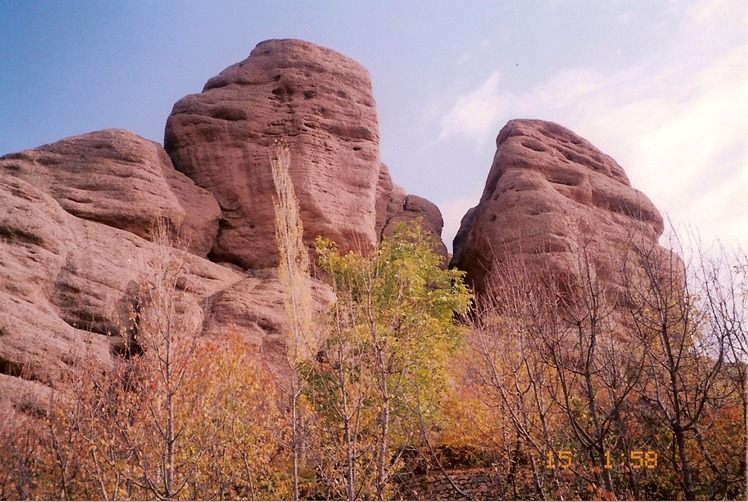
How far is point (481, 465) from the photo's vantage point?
51.5 feet

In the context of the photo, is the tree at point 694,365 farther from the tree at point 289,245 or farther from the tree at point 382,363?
the tree at point 289,245

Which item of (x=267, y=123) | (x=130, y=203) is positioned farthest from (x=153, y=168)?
(x=267, y=123)

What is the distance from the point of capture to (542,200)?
2922cm

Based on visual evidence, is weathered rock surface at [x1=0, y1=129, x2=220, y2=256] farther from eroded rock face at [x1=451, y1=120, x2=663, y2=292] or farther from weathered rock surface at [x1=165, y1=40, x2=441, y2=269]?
eroded rock face at [x1=451, y1=120, x2=663, y2=292]

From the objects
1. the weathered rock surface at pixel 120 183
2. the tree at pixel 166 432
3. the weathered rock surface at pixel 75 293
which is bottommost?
the tree at pixel 166 432

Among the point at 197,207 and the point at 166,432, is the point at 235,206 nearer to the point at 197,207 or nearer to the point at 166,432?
the point at 197,207

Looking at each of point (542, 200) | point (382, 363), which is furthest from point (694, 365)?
point (542, 200)

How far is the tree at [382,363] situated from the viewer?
10508mm

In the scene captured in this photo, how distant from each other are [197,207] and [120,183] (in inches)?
127

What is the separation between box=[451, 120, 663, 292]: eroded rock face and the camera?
91.2 ft

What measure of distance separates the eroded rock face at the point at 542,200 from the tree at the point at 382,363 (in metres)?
10.9

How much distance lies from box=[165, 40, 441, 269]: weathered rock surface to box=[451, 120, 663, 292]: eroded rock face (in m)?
6.08

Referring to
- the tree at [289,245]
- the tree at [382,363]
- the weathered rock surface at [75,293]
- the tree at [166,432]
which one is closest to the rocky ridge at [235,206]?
the weathered rock surface at [75,293]

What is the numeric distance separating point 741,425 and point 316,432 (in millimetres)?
8207
